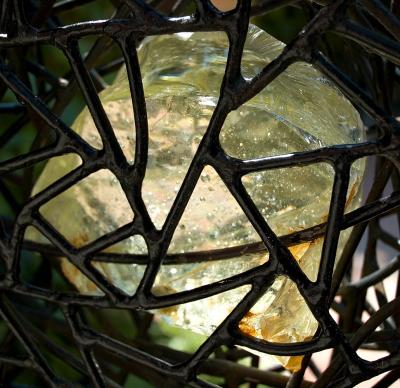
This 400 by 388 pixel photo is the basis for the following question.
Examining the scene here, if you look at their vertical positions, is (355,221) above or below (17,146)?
below

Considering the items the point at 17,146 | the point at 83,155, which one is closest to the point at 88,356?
the point at 83,155

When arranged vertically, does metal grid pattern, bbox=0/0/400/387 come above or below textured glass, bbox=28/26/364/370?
below

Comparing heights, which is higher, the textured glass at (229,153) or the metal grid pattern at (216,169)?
the textured glass at (229,153)

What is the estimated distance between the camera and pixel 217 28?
0.51ft

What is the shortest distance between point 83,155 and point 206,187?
0.09 m

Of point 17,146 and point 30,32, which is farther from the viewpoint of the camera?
point 17,146

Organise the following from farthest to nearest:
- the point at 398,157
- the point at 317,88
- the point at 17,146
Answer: the point at 17,146 < the point at 317,88 < the point at 398,157

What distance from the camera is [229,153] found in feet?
0.81

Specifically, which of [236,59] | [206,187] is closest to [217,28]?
[236,59]

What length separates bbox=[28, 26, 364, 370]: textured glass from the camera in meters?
0.24

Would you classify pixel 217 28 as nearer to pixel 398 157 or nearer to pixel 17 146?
pixel 398 157

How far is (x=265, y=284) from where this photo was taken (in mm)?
170

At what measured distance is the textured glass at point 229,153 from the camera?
0.24m

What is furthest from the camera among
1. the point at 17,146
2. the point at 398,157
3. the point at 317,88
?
the point at 17,146
